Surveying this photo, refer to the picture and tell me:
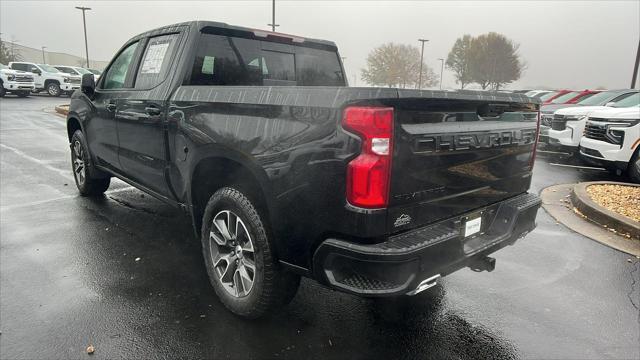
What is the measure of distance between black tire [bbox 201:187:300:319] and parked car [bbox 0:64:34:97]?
26779 millimetres

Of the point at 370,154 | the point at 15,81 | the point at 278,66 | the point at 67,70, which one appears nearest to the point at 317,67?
the point at 278,66

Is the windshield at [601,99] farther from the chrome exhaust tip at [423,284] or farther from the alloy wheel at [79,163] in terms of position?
the alloy wheel at [79,163]

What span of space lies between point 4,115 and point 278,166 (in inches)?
697

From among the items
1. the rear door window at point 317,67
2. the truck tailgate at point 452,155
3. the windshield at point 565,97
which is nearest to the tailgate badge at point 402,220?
the truck tailgate at point 452,155

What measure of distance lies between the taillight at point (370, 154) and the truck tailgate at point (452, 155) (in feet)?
0.16

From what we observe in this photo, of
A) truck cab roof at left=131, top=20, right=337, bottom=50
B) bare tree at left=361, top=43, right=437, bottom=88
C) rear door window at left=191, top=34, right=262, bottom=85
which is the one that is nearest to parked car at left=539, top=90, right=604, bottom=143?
truck cab roof at left=131, top=20, right=337, bottom=50

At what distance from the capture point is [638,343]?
275cm

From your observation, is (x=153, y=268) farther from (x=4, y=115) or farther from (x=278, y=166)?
(x=4, y=115)

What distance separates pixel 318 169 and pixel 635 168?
7567mm

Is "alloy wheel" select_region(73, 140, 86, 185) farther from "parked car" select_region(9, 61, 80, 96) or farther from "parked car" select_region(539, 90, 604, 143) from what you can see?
"parked car" select_region(9, 61, 80, 96)

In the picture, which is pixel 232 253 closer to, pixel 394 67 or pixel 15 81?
pixel 15 81

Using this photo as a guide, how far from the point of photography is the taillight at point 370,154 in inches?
80.0

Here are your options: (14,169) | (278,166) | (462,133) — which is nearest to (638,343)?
(462,133)

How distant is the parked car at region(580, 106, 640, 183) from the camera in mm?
7289
